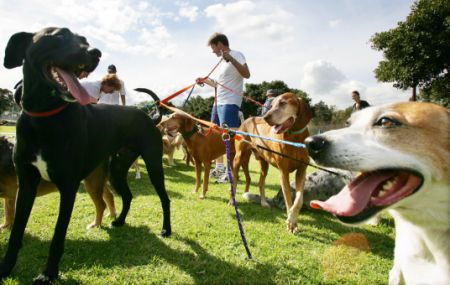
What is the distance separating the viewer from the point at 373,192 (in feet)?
5.27

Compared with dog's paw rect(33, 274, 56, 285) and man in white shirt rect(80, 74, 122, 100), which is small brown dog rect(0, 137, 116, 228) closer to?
dog's paw rect(33, 274, 56, 285)

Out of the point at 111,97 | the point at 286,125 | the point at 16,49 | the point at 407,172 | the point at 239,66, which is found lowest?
the point at 407,172

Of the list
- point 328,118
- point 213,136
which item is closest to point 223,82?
point 213,136

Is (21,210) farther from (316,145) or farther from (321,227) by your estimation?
(321,227)

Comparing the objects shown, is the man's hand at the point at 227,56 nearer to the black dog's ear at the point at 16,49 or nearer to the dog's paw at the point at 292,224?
the dog's paw at the point at 292,224

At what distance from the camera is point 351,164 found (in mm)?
1593

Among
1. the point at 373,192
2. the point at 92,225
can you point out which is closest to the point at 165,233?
the point at 92,225

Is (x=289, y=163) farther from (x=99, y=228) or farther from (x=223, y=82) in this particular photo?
(x=99, y=228)

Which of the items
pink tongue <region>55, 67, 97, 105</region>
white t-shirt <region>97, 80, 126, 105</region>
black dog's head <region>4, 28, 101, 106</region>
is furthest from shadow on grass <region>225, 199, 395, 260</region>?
white t-shirt <region>97, 80, 126, 105</region>

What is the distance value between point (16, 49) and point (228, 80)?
11.9 feet

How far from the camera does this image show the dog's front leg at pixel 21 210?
7.98 ft

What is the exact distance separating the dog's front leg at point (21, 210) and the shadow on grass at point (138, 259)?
129 millimetres

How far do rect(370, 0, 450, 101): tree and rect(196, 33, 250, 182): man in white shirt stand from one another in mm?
20789

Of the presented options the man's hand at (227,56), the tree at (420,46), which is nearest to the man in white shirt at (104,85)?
the man's hand at (227,56)
